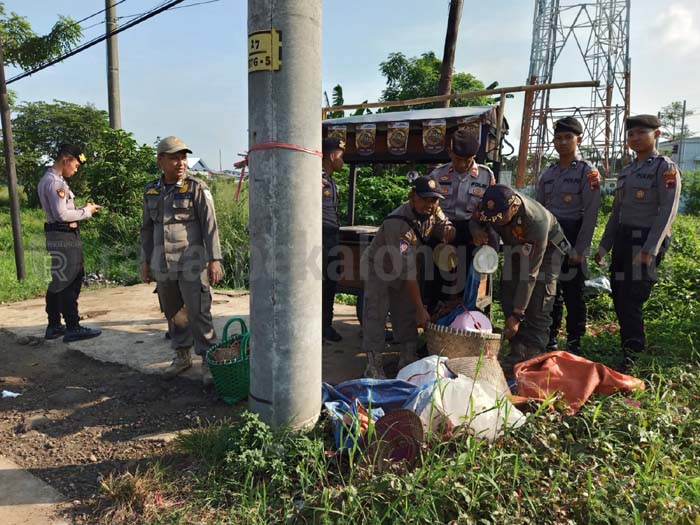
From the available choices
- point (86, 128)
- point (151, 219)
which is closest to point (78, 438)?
point (151, 219)

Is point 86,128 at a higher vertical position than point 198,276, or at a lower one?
higher

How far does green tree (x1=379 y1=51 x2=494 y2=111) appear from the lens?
19.5 metres

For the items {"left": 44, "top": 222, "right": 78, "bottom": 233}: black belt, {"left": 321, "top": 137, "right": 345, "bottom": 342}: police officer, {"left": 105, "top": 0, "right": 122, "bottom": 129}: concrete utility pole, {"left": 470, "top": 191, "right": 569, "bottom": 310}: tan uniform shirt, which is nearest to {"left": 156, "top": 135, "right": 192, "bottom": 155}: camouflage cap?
{"left": 321, "top": 137, "right": 345, "bottom": 342}: police officer

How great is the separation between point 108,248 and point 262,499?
908cm

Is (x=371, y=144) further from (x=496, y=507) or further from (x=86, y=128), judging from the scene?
(x=86, y=128)

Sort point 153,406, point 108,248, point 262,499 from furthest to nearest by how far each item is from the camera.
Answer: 1. point 108,248
2. point 153,406
3. point 262,499

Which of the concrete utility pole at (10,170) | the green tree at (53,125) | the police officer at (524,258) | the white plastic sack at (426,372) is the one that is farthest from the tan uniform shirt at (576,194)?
the green tree at (53,125)

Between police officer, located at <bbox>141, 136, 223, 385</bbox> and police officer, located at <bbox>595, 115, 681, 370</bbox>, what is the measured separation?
121 inches

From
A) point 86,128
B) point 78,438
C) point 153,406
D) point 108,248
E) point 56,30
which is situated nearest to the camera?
point 78,438

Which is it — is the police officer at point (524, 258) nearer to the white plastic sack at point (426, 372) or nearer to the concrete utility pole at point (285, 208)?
the white plastic sack at point (426, 372)

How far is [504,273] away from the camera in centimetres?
390

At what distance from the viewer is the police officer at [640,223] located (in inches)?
143

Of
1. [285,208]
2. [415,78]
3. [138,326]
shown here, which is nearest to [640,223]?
[285,208]

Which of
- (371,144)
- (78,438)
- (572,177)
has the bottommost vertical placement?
(78,438)
